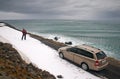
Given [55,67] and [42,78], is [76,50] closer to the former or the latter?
[55,67]

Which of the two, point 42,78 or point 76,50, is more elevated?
point 76,50

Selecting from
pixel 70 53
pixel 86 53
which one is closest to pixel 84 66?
pixel 86 53

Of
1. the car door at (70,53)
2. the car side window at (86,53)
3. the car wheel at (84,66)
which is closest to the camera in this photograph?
the car side window at (86,53)

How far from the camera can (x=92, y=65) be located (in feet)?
42.0

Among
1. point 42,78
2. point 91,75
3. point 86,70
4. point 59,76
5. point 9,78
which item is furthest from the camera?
point 86,70

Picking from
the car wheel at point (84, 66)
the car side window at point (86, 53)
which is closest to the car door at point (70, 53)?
the car side window at point (86, 53)

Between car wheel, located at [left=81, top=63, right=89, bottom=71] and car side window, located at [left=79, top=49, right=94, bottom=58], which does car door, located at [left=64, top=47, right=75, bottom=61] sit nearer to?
car side window, located at [left=79, top=49, right=94, bottom=58]

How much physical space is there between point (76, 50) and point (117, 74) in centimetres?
414

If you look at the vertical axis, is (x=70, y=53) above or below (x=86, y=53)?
below

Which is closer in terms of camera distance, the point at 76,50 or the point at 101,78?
the point at 101,78

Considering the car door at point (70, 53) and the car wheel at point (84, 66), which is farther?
the car door at point (70, 53)

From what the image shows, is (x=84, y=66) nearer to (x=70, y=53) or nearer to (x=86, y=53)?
(x=86, y=53)

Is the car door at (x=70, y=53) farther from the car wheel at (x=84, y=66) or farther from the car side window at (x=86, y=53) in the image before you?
the car wheel at (x=84, y=66)

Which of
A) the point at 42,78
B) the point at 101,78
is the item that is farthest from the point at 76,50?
the point at 42,78
